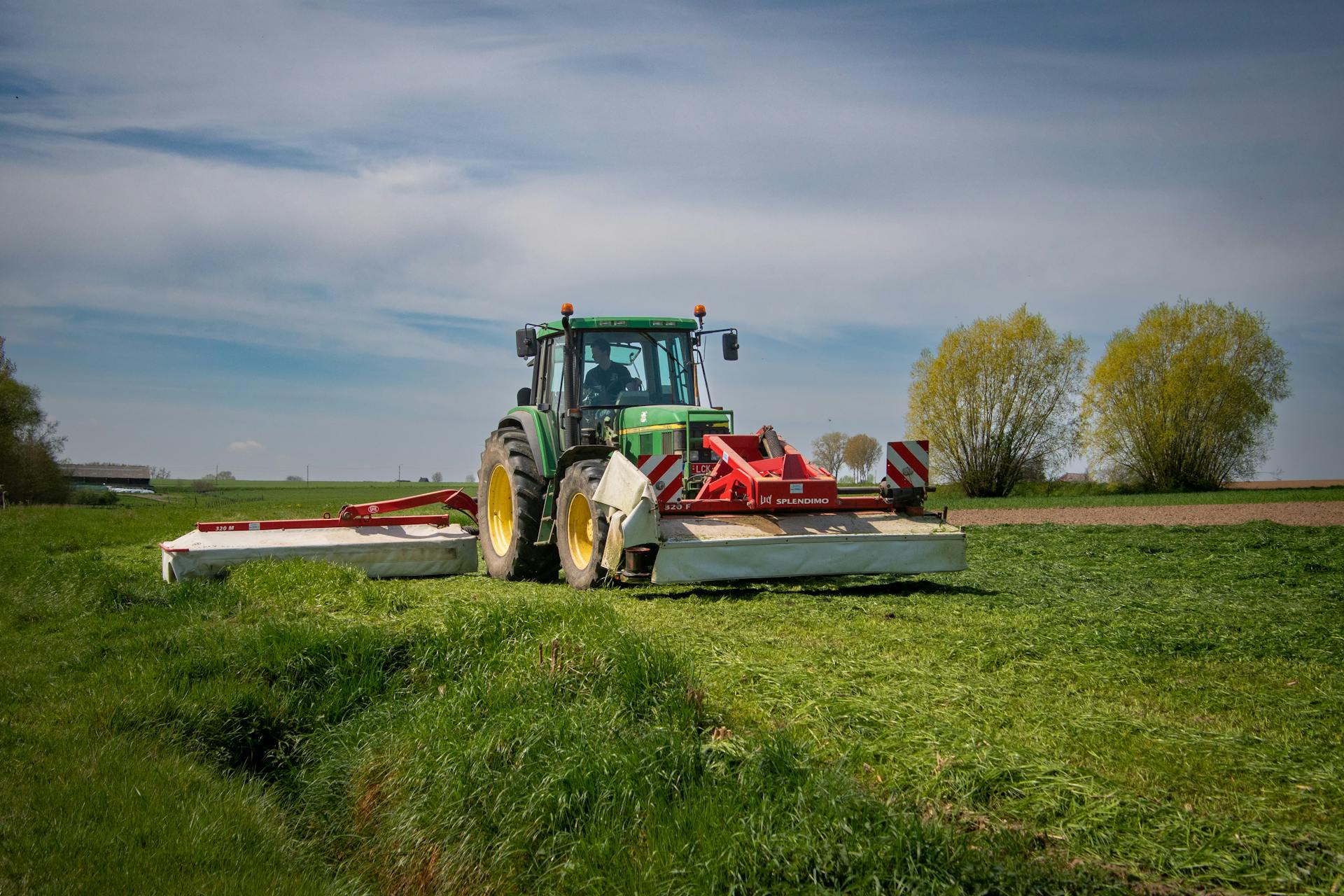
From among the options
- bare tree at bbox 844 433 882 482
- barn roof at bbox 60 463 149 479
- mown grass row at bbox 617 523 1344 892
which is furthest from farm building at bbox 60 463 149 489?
mown grass row at bbox 617 523 1344 892

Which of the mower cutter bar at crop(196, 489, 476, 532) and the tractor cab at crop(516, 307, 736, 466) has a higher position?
the tractor cab at crop(516, 307, 736, 466)

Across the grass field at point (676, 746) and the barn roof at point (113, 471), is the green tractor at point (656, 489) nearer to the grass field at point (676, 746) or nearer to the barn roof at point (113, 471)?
the grass field at point (676, 746)

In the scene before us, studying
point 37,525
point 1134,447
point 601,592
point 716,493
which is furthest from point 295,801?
point 1134,447

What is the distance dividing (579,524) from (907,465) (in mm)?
2977

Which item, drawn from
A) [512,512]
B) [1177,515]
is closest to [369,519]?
[512,512]

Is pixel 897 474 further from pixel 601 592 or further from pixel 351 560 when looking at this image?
pixel 351 560

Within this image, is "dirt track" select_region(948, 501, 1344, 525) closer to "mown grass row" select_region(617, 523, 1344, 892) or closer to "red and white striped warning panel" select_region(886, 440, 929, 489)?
"red and white striped warning panel" select_region(886, 440, 929, 489)

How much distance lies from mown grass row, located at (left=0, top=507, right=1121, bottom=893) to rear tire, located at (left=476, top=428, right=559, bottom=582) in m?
2.63

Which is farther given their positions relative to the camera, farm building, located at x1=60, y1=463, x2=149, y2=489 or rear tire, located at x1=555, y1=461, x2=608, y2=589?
farm building, located at x1=60, y1=463, x2=149, y2=489

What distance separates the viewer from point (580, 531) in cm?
876

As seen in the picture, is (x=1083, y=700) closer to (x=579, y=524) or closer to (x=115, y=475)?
(x=579, y=524)

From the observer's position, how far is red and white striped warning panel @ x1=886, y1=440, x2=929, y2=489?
8805mm

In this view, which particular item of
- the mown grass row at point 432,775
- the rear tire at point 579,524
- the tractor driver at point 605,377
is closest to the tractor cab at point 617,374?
the tractor driver at point 605,377

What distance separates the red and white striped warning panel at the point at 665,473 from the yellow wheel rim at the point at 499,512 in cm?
323
